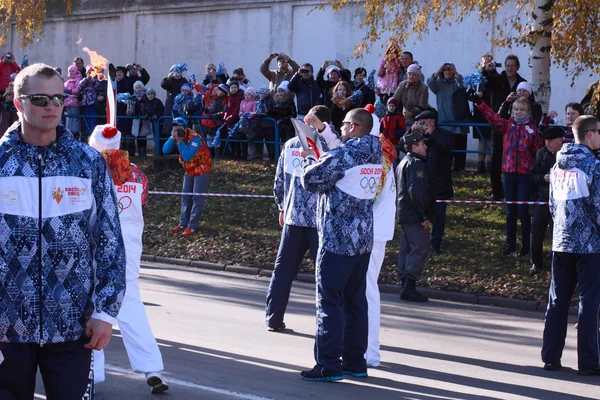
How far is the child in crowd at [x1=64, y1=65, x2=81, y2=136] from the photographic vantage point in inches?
942

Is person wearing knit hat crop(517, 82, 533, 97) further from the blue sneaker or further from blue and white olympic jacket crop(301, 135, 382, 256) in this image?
the blue sneaker

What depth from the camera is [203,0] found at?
1077 inches

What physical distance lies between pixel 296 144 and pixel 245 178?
10.4 m

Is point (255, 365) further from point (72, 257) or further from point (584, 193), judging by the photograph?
point (72, 257)

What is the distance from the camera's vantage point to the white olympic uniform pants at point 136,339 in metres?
7.08

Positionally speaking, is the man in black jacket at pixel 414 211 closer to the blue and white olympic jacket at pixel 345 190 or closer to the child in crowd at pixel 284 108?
the blue and white olympic jacket at pixel 345 190

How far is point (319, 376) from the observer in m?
7.67

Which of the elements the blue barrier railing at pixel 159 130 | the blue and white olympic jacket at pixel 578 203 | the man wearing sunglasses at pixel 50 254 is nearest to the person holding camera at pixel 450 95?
the blue barrier railing at pixel 159 130

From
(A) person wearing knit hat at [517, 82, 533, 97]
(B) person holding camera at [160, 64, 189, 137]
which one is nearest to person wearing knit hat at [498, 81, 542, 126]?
(A) person wearing knit hat at [517, 82, 533, 97]

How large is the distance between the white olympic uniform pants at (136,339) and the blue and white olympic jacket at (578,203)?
11.6ft

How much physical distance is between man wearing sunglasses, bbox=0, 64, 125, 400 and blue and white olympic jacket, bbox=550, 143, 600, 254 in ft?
16.4

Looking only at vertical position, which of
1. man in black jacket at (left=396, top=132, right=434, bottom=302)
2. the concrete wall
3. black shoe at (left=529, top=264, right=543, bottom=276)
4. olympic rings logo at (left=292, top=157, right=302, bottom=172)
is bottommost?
black shoe at (left=529, top=264, right=543, bottom=276)

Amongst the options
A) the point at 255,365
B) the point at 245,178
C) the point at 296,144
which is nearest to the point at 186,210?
the point at 245,178

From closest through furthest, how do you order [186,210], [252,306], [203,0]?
[252,306], [186,210], [203,0]
